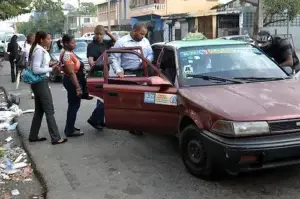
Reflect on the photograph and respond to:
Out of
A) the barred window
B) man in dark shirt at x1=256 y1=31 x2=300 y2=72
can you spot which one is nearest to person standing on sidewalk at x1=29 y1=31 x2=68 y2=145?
man in dark shirt at x1=256 y1=31 x2=300 y2=72

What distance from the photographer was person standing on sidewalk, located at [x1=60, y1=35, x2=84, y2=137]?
6.86 meters

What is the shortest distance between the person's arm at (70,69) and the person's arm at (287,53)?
333 centimetres

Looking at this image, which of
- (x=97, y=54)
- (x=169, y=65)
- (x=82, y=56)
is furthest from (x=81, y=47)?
(x=169, y=65)

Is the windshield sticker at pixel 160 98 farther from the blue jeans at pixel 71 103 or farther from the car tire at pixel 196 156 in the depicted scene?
the blue jeans at pixel 71 103

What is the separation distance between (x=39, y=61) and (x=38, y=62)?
21mm

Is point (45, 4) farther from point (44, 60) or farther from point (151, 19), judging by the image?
point (44, 60)

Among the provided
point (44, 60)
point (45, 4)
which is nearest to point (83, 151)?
point (44, 60)

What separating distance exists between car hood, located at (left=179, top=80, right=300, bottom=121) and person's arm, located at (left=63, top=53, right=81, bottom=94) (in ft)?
7.26

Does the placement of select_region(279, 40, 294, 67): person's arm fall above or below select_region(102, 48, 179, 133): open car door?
above

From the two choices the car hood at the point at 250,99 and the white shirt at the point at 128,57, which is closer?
the car hood at the point at 250,99

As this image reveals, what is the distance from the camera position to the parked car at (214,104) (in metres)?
4.29

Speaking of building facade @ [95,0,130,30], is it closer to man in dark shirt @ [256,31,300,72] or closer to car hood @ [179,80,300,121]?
man in dark shirt @ [256,31,300,72]

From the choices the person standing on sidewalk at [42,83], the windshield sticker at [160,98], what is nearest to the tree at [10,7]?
the person standing on sidewalk at [42,83]

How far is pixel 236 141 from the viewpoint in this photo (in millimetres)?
4309
